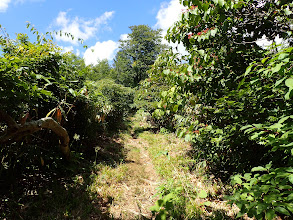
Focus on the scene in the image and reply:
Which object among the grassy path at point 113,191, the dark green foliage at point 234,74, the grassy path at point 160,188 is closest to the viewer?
the dark green foliage at point 234,74

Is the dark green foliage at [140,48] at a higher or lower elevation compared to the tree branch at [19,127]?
higher

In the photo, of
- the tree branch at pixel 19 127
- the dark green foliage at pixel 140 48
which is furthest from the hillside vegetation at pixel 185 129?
the dark green foliage at pixel 140 48

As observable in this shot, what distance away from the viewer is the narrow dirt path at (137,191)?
9.09ft

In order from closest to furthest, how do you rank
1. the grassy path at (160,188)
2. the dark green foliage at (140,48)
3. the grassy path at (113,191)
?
the grassy path at (113,191)
the grassy path at (160,188)
the dark green foliage at (140,48)

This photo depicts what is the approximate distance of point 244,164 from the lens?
9.29 feet

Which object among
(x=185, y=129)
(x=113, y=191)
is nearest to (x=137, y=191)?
(x=113, y=191)

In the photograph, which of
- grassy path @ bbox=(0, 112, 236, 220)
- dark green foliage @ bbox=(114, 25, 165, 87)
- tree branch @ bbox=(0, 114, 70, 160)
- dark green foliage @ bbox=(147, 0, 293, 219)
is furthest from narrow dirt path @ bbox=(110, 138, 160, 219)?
dark green foliage @ bbox=(114, 25, 165, 87)

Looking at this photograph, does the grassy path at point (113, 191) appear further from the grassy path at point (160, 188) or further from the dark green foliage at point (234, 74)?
the dark green foliage at point (234, 74)

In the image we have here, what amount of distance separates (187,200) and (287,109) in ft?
7.70

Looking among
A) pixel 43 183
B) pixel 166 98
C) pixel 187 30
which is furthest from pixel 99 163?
pixel 187 30

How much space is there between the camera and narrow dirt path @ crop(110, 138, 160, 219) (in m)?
2.77

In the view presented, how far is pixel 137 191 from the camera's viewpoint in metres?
3.49

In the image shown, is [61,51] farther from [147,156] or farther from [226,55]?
[147,156]

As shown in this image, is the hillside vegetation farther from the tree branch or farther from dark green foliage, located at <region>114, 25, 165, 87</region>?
dark green foliage, located at <region>114, 25, 165, 87</region>
